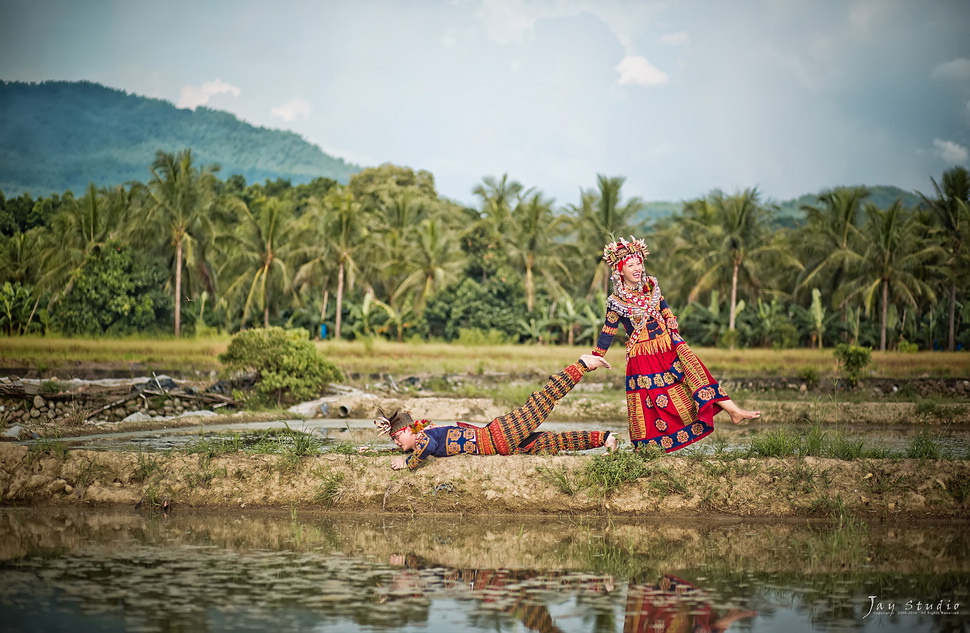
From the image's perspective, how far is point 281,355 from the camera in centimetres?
1450

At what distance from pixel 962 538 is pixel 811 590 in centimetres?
188

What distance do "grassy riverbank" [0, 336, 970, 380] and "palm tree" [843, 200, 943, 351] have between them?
6032 mm

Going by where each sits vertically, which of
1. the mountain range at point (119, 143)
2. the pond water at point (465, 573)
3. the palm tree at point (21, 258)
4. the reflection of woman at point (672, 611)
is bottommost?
the pond water at point (465, 573)

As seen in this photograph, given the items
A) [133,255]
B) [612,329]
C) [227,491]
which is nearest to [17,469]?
[227,491]

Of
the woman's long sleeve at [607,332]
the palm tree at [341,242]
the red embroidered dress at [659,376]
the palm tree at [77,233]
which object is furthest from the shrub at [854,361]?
the palm tree at [77,233]

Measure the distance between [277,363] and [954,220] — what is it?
1130 inches

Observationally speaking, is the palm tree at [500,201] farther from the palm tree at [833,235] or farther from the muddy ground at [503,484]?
the muddy ground at [503,484]

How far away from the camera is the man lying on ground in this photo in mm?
6086

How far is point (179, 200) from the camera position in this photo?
32406 millimetres

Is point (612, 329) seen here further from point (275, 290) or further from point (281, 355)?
point (275, 290)

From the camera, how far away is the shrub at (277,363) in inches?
567

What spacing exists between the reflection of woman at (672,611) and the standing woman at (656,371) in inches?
86.6

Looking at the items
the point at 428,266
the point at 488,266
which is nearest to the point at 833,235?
the point at 488,266

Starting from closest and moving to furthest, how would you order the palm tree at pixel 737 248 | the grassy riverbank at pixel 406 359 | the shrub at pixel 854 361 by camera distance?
the shrub at pixel 854 361
the grassy riverbank at pixel 406 359
the palm tree at pixel 737 248
